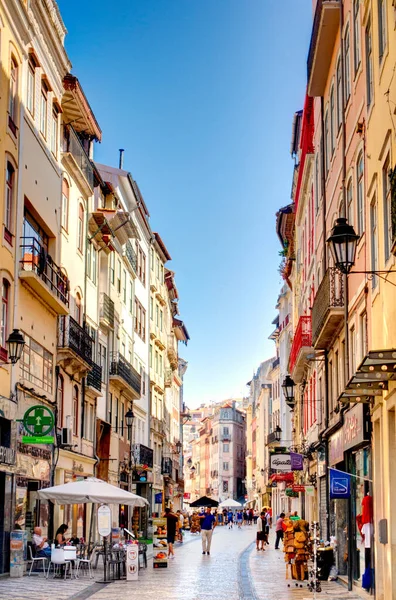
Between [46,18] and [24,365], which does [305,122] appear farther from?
[24,365]

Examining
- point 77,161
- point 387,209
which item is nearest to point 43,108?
point 77,161

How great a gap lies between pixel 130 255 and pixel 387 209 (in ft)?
121

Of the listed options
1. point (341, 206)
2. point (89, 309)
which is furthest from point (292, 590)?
point (89, 309)

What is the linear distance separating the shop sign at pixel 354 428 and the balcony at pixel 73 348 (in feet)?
41.8

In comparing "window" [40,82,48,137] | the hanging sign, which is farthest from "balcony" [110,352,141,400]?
the hanging sign

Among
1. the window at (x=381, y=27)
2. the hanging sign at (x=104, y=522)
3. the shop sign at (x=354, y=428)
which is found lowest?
the hanging sign at (x=104, y=522)

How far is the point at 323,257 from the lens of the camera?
98.7 ft

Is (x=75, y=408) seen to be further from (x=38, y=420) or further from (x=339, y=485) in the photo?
(x=339, y=485)

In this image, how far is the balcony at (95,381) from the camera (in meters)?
39.0

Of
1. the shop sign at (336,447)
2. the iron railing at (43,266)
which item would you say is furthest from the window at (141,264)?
the shop sign at (336,447)

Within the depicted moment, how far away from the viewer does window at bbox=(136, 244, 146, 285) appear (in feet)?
188

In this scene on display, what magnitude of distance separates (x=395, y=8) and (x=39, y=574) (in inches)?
674

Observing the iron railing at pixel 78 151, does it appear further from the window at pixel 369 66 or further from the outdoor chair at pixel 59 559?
the window at pixel 369 66

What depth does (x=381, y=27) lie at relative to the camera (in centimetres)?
1675
